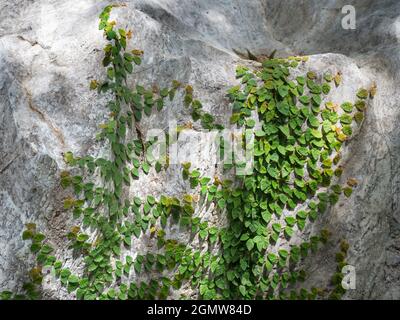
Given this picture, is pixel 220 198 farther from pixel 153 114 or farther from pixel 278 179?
pixel 153 114

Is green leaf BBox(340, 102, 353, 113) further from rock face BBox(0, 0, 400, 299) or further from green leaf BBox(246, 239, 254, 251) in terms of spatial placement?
green leaf BBox(246, 239, 254, 251)

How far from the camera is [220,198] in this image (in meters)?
3.82

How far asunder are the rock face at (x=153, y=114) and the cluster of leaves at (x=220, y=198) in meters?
0.09

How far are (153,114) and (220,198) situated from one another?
839 millimetres

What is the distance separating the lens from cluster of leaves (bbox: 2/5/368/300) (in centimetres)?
367

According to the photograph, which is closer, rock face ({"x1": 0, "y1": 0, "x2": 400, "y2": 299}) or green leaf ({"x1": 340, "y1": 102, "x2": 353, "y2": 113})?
rock face ({"x1": 0, "y1": 0, "x2": 400, "y2": 299})

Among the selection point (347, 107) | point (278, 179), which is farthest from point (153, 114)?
point (347, 107)

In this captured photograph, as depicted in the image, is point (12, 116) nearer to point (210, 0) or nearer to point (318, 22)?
point (210, 0)

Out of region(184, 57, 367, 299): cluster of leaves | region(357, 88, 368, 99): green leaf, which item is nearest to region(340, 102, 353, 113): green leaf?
region(184, 57, 367, 299): cluster of leaves

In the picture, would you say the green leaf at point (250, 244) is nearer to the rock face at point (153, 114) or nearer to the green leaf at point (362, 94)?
the rock face at point (153, 114)

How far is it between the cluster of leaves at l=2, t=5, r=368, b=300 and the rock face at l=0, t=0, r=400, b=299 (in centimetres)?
9

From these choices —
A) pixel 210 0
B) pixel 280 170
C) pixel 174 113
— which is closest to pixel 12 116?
pixel 174 113

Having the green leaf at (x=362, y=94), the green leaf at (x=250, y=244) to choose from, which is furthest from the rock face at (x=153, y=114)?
the green leaf at (x=250, y=244)
